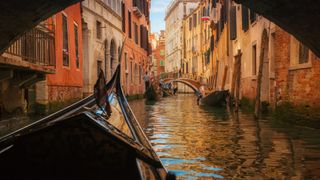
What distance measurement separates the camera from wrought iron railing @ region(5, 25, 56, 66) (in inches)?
298

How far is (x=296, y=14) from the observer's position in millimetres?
4465

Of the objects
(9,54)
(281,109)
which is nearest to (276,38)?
Answer: (281,109)

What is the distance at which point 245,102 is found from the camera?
47.5 feet

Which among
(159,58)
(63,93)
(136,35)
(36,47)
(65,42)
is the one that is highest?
(159,58)

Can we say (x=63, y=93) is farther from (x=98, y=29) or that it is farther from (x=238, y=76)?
(x=98, y=29)

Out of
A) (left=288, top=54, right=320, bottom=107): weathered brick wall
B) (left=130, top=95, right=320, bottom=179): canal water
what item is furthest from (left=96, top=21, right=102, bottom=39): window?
(left=288, top=54, right=320, bottom=107): weathered brick wall

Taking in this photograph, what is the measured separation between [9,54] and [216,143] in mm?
3379

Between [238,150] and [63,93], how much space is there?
6419 millimetres

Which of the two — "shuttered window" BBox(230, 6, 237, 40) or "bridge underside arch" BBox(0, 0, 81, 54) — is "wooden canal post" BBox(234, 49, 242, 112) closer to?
"shuttered window" BBox(230, 6, 237, 40)

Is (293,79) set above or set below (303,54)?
below

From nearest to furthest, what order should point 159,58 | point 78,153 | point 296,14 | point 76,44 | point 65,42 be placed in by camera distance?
point 78,153
point 296,14
point 65,42
point 76,44
point 159,58

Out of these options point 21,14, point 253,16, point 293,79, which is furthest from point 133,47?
point 21,14

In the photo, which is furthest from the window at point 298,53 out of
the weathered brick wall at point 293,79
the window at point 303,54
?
the weathered brick wall at point 293,79

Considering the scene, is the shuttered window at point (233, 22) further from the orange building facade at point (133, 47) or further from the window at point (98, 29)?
the orange building facade at point (133, 47)
